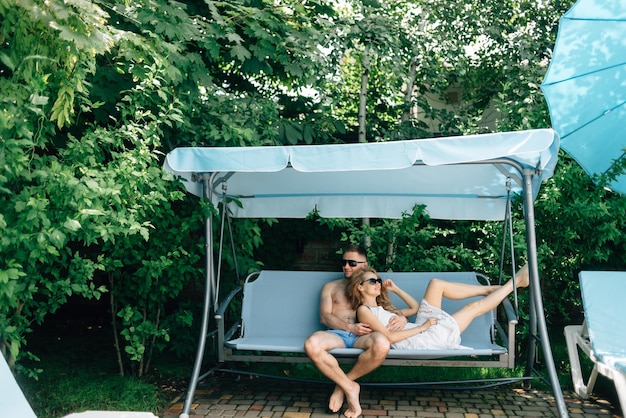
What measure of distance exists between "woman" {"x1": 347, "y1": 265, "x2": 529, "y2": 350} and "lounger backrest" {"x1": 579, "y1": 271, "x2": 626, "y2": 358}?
46cm

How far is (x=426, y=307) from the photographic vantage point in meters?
4.79

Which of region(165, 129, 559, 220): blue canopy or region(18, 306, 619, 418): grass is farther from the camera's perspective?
region(18, 306, 619, 418): grass

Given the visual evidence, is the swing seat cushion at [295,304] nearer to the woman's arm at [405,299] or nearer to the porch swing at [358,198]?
the porch swing at [358,198]

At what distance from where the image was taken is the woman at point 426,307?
4.54 m

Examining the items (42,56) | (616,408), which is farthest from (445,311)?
(42,56)

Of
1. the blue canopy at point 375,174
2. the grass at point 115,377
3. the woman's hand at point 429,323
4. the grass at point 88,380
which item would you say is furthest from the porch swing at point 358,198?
the grass at point 88,380

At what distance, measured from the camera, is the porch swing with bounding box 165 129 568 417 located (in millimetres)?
3859

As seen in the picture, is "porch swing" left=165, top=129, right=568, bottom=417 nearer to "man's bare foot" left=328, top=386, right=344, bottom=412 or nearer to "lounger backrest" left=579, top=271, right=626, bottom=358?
"man's bare foot" left=328, top=386, right=344, bottom=412

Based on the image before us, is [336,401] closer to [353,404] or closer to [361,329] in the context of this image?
[353,404]

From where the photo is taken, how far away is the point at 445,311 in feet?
16.5

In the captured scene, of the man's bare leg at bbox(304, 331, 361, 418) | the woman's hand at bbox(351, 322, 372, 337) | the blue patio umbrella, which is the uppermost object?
the blue patio umbrella

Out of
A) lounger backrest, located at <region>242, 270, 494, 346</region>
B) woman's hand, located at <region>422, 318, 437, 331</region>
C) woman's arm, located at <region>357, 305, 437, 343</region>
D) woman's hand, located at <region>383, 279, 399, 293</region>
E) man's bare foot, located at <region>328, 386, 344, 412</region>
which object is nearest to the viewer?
man's bare foot, located at <region>328, 386, 344, 412</region>

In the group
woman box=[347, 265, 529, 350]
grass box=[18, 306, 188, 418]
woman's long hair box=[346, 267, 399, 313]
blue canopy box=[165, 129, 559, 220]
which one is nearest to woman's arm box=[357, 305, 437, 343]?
woman box=[347, 265, 529, 350]

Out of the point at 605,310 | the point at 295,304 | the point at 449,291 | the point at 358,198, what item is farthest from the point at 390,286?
the point at 605,310
